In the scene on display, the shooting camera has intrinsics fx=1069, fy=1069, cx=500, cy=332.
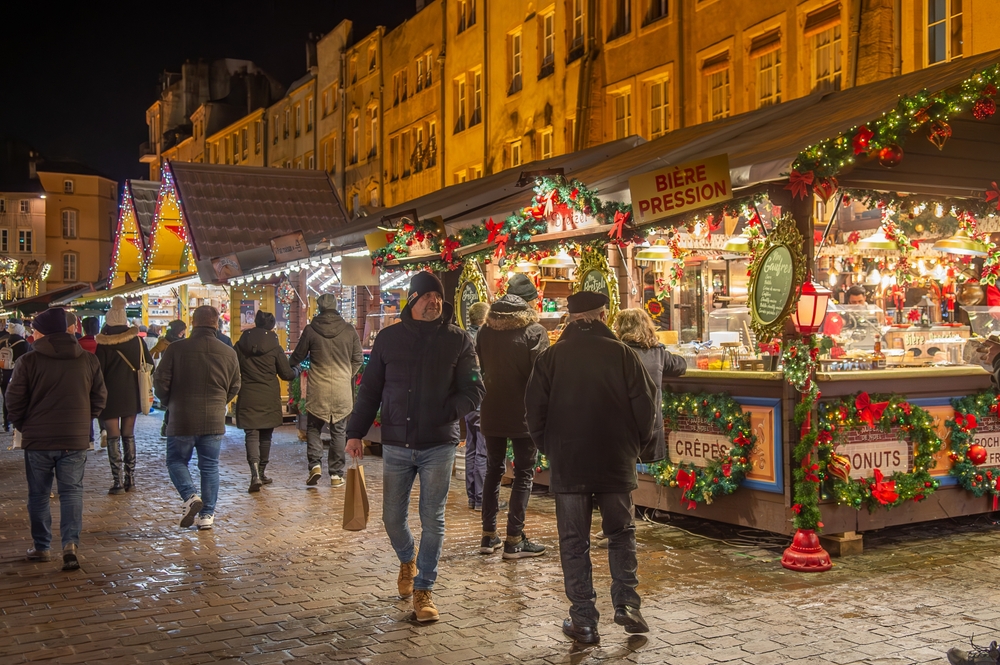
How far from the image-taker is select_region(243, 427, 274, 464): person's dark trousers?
448 inches

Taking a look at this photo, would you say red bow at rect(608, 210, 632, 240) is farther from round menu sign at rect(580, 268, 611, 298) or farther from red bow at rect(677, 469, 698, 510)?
red bow at rect(677, 469, 698, 510)

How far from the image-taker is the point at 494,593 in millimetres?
6754

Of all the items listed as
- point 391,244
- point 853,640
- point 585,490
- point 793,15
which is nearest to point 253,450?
point 391,244

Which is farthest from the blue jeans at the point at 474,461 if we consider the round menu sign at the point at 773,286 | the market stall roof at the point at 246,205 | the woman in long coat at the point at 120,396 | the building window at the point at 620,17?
the building window at the point at 620,17

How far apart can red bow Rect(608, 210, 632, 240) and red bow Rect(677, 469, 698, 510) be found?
2.38 meters

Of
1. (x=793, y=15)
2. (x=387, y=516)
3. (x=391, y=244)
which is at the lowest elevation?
(x=387, y=516)

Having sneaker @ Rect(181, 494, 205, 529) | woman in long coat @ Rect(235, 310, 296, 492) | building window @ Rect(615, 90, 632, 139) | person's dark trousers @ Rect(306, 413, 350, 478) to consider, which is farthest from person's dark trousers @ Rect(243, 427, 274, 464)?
building window @ Rect(615, 90, 632, 139)

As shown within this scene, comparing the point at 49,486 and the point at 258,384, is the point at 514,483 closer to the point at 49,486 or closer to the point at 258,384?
the point at 49,486

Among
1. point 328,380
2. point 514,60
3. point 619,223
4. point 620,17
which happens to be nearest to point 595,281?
point 619,223

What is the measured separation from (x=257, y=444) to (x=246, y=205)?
12.8 metres

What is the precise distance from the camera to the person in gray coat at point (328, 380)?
11703mm

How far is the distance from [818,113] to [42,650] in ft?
24.2

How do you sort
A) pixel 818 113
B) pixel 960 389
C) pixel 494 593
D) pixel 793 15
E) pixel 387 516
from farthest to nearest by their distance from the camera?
pixel 793 15 → pixel 818 113 → pixel 960 389 → pixel 494 593 → pixel 387 516

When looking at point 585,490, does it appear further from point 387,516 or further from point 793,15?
point 793,15
